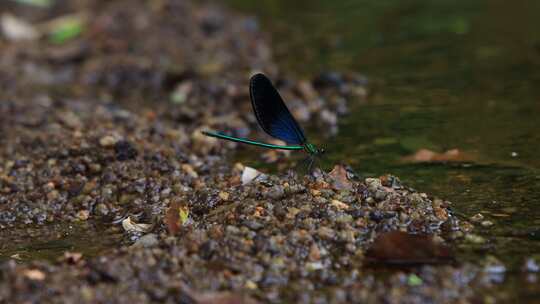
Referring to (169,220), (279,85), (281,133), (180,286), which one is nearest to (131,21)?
(279,85)

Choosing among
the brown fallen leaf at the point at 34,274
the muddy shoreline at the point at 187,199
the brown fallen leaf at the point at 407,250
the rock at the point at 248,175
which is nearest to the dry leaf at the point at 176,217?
the muddy shoreline at the point at 187,199

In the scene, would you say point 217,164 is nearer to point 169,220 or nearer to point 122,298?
point 169,220

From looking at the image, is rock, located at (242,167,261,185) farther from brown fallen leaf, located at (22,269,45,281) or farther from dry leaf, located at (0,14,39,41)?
dry leaf, located at (0,14,39,41)

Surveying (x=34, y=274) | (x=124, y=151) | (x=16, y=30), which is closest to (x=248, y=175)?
(x=124, y=151)

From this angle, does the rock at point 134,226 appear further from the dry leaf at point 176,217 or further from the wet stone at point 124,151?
the wet stone at point 124,151

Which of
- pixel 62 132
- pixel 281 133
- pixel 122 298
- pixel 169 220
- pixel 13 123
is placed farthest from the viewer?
pixel 13 123

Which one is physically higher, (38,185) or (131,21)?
(131,21)
